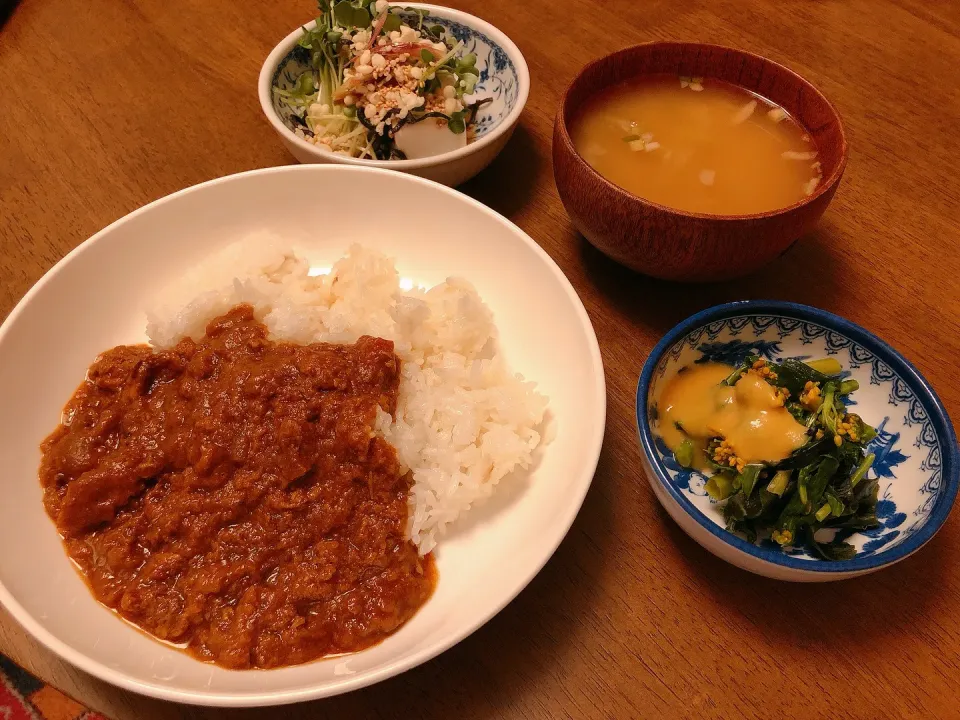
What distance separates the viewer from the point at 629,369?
2141mm

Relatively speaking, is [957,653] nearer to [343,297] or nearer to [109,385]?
[343,297]

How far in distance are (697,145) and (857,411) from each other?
3.43 feet

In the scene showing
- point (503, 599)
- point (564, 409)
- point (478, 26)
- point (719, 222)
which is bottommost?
point (564, 409)

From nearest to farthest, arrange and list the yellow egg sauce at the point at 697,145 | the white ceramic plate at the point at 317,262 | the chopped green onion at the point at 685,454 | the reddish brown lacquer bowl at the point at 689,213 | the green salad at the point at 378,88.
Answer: the white ceramic plate at the point at 317,262 < the chopped green onion at the point at 685,454 < the reddish brown lacquer bowl at the point at 689,213 < the yellow egg sauce at the point at 697,145 < the green salad at the point at 378,88

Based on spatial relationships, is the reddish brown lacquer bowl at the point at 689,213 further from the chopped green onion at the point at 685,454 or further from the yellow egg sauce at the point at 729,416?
the chopped green onion at the point at 685,454

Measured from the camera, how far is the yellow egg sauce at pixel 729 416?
1658mm

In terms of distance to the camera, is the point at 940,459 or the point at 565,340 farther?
the point at 565,340

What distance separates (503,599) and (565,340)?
832 millimetres

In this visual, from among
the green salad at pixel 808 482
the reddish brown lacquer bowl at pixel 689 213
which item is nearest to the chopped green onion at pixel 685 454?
the green salad at pixel 808 482

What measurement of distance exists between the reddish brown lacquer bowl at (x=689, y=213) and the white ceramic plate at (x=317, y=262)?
237 mm

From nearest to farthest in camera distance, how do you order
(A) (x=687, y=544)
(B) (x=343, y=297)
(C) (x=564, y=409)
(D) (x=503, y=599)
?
1. (D) (x=503, y=599)
2. (A) (x=687, y=544)
3. (C) (x=564, y=409)
4. (B) (x=343, y=297)

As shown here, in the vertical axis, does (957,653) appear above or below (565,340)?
below

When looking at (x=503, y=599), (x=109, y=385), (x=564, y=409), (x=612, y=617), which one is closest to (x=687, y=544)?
(x=612, y=617)

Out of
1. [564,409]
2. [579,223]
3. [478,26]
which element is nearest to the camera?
[564,409]
